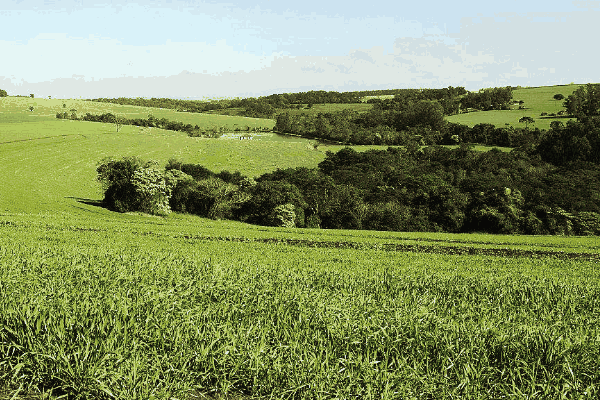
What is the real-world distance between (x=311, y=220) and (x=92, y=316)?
217ft

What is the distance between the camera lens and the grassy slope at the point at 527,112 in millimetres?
136500

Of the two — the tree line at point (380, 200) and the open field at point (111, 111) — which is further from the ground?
the open field at point (111, 111)

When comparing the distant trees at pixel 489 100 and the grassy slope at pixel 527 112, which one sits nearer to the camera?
the grassy slope at pixel 527 112

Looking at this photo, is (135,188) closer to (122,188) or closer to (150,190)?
(150,190)

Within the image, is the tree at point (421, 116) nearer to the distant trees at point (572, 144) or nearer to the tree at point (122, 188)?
the distant trees at point (572, 144)

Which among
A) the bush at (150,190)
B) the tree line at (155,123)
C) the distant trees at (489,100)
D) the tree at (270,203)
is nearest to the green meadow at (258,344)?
the bush at (150,190)

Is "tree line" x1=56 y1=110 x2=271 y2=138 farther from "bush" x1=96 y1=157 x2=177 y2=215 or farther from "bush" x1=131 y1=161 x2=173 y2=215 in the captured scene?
"bush" x1=131 y1=161 x2=173 y2=215

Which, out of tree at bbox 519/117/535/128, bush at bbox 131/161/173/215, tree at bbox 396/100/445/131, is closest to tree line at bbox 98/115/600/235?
bush at bbox 131/161/173/215

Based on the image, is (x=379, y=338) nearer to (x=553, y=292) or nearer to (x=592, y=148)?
(x=553, y=292)

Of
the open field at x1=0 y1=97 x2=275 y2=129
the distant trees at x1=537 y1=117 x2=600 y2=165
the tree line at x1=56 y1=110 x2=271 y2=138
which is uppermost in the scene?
the open field at x1=0 y1=97 x2=275 y2=129

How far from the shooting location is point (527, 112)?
5901 inches

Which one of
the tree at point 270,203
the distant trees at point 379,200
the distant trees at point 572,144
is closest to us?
the distant trees at point 379,200

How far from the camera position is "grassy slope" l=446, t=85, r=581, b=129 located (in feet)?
448

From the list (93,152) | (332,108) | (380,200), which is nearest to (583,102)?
(332,108)
